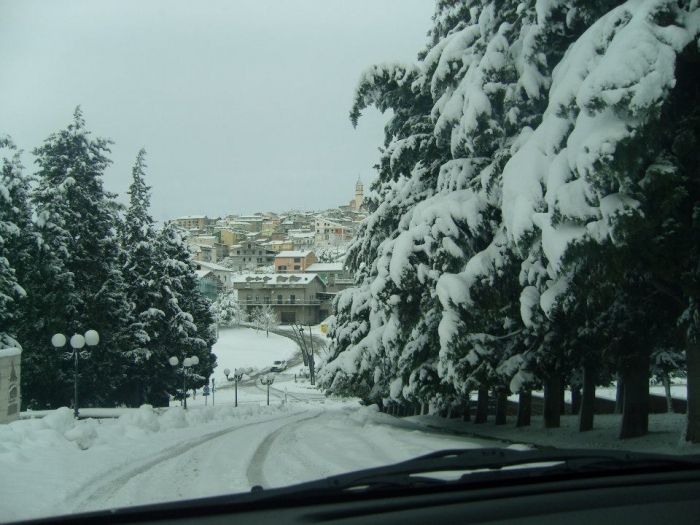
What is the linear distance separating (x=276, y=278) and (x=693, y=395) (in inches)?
3801

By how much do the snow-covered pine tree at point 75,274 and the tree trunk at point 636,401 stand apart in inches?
995

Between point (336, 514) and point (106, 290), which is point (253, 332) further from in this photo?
point (336, 514)

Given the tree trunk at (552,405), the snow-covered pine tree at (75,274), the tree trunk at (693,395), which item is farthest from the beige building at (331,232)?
the tree trunk at (693,395)

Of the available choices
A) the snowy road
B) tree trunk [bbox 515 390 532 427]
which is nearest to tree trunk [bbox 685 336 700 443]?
the snowy road

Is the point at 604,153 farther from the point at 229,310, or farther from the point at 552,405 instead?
the point at 229,310

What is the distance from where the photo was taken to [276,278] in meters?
104

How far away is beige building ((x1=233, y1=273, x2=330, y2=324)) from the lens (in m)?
94.6

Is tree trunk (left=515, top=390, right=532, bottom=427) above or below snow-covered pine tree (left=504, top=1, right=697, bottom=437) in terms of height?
below

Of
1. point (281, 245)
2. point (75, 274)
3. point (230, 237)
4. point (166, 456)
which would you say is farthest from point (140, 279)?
point (230, 237)

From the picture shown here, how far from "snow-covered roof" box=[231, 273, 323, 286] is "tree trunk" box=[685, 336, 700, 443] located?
85499 mm

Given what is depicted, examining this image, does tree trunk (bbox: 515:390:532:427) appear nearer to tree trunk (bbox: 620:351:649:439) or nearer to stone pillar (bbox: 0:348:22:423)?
tree trunk (bbox: 620:351:649:439)

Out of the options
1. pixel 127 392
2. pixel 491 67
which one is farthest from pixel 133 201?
pixel 491 67

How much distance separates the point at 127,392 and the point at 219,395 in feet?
81.6

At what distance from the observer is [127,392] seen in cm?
3588
